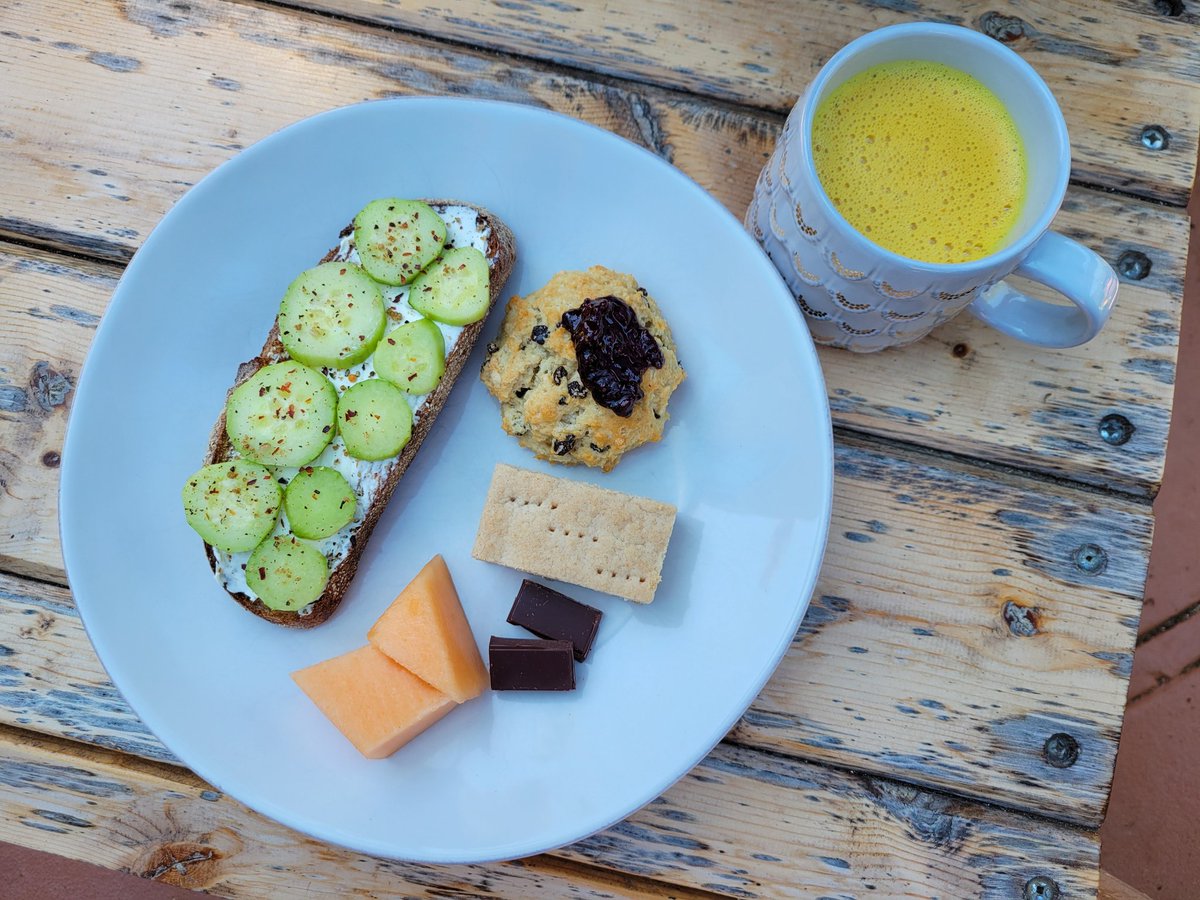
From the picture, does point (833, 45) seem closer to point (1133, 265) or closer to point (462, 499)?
point (1133, 265)

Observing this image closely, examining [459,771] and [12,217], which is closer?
[459,771]

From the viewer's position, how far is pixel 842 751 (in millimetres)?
1775

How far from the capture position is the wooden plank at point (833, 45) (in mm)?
1817

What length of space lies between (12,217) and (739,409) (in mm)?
1543

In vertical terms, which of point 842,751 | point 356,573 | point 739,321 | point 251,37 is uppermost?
point 251,37

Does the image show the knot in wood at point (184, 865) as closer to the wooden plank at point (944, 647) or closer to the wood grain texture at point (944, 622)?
the wooden plank at point (944, 647)

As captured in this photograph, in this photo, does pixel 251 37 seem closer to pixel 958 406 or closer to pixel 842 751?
pixel 958 406

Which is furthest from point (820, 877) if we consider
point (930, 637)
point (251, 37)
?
point (251, 37)

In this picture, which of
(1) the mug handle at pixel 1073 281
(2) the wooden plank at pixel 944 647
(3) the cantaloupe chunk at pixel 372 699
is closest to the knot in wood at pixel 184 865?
(2) the wooden plank at pixel 944 647

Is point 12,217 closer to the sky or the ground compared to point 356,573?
closer to the sky

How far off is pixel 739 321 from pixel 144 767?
1490mm

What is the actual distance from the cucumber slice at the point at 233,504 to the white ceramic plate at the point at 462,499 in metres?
0.13

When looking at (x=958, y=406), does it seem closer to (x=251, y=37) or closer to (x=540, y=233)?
(x=540, y=233)

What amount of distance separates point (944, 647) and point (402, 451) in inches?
45.6
